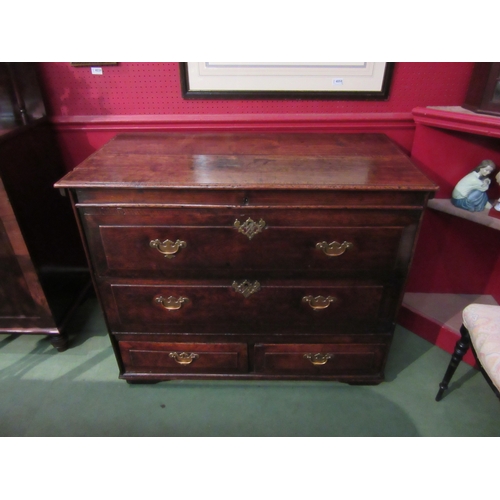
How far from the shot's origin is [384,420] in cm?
190

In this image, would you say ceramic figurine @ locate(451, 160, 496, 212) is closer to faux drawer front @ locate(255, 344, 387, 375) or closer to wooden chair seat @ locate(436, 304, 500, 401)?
wooden chair seat @ locate(436, 304, 500, 401)

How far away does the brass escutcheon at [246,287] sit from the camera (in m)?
1.72

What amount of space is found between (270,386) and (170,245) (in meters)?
1.05

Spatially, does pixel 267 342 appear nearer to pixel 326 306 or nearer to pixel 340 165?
pixel 326 306

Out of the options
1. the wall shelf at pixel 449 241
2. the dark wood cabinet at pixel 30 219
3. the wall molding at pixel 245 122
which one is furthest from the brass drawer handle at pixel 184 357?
the wall shelf at pixel 449 241

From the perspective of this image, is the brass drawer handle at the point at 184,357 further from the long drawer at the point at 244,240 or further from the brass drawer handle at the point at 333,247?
the brass drawer handle at the point at 333,247

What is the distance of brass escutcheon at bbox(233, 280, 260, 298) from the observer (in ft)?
5.65

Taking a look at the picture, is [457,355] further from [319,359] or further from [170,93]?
[170,93]

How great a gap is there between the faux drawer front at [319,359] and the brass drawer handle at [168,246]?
27.6 inches

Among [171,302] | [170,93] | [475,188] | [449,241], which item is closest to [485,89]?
[475,188]

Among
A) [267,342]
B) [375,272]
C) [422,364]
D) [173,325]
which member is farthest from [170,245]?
[422,364]

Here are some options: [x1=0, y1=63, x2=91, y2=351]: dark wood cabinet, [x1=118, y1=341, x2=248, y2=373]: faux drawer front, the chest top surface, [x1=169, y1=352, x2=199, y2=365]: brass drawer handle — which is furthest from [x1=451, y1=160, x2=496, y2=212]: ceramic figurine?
[x1=0, y1=63, x2=91, y2=351]: dark wood cabinet

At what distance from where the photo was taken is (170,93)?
6.77 feet

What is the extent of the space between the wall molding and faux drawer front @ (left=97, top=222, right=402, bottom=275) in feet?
2.76
